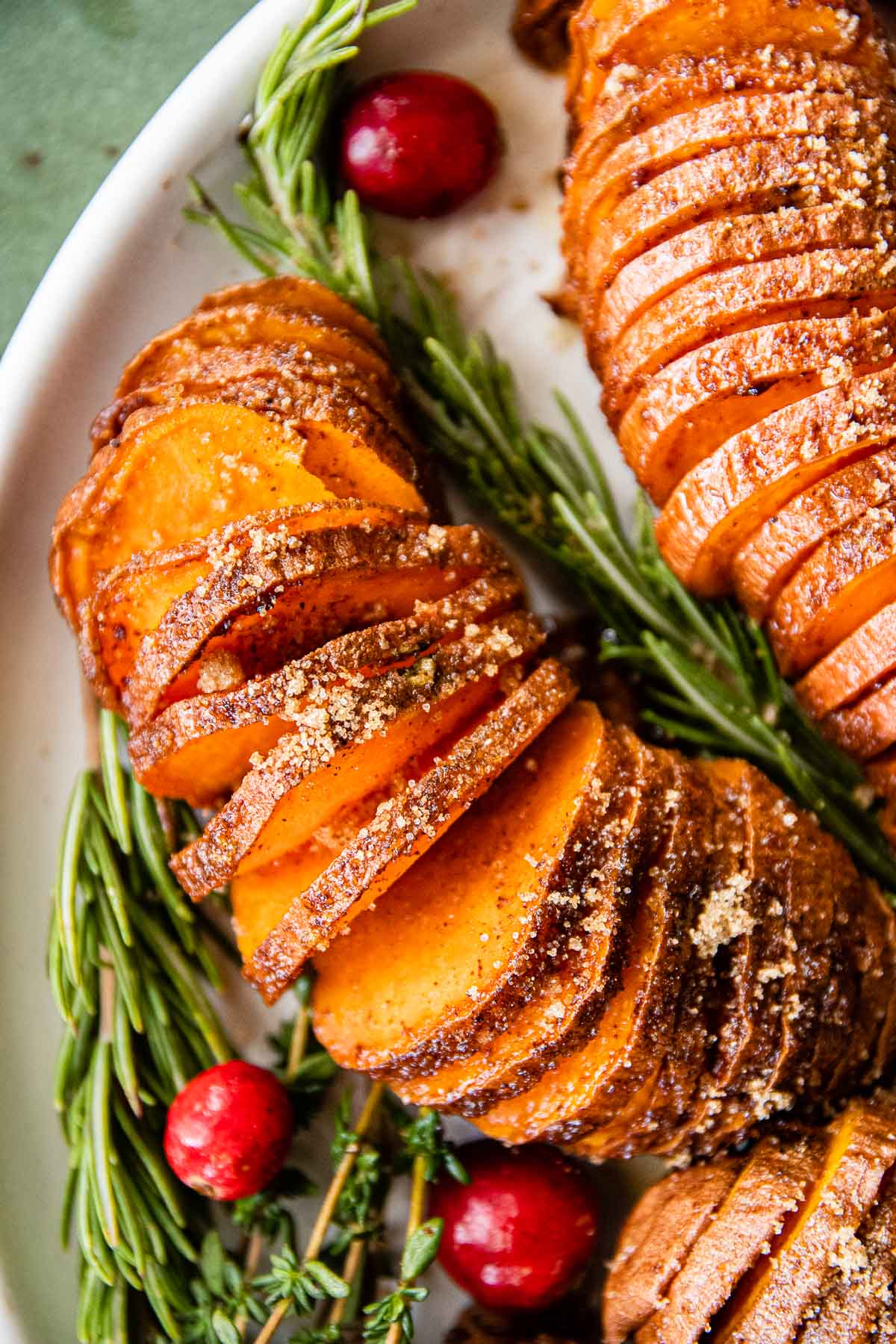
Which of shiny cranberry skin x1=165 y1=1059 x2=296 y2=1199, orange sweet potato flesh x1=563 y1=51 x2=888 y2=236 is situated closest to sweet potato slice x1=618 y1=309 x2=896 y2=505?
orange sweet potato flesh x1=563 y1=51 x2=888 y2=236

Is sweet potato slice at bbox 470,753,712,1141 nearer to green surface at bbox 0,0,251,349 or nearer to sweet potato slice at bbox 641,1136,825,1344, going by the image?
sweet potato slice at bbox 641,1136,825,1344

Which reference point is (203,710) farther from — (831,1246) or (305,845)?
(831,1246)

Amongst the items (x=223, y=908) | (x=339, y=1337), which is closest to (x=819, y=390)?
(x=223, y=908)

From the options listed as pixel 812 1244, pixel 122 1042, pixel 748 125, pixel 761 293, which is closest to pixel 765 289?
pixel 761 293

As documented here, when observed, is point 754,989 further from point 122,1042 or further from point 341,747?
point 122,1042

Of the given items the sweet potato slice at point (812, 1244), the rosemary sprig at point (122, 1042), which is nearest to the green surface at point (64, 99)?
the rosemary sprig at point (122, 1042)

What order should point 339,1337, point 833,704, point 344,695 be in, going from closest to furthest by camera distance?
point 344,695
point 833,704
point 339,1337
